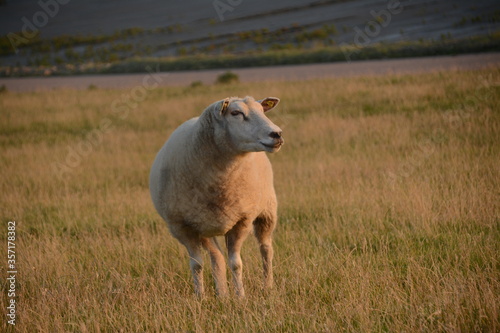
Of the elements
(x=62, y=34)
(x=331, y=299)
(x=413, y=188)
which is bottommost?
(x=331, y=299)

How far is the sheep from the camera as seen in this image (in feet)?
14.1

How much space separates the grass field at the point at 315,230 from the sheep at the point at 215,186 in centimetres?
38

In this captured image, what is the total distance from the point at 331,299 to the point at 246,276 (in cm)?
109

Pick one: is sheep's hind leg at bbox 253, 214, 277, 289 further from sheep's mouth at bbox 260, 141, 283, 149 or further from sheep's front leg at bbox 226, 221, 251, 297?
sheep's mouth at bbox 260, 141, 283, 149

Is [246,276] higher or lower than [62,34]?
lower

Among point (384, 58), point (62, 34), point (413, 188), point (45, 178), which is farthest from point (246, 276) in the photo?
point (62, 34)

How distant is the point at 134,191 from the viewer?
910 cm

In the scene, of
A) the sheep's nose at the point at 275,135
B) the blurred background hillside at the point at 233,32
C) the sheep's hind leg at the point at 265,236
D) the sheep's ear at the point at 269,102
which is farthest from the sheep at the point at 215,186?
the blurred background hillside at the point at 233,32

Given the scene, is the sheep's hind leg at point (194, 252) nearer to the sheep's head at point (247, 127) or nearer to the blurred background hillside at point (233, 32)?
the sheep's head at point (247, 127)

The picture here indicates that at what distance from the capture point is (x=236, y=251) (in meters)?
4.69

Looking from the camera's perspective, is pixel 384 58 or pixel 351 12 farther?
Answer: pixel 351 12

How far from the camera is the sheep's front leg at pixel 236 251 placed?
458 centimetres

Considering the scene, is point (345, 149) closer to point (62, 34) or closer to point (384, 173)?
point (384, 173)

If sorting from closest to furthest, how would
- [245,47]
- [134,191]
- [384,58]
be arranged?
[134,191] → [384,58] → [245,47]
